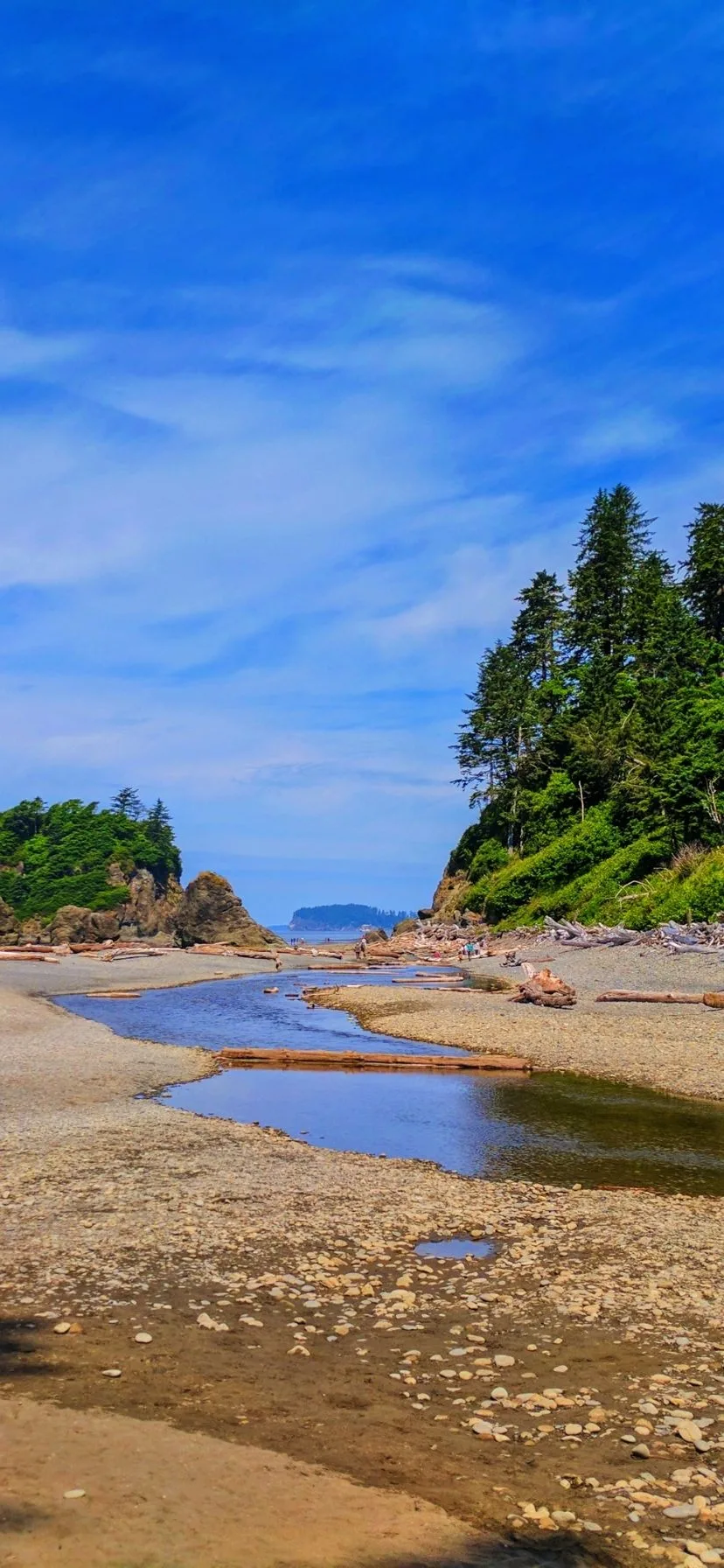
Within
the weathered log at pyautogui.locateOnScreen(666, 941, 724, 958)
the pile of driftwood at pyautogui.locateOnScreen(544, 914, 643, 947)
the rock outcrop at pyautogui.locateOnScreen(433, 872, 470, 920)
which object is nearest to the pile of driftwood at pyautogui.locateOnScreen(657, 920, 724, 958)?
the weathered log at pyautogui.locateOnScreen(666, 941, 724, 958)

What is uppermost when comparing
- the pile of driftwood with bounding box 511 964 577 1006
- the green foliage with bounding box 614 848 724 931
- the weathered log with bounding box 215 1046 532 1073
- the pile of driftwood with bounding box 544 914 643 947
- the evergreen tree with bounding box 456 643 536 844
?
the evergreen tree with bounding box 456 643 536 844

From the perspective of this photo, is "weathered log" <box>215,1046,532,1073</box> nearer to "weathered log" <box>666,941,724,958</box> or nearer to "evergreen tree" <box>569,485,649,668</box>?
"weathered log" <box>666,941,724,958</box>

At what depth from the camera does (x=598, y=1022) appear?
31828mm

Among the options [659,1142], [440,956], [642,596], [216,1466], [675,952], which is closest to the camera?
[216,1466]

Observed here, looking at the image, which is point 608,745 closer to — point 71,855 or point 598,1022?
point 598,1022

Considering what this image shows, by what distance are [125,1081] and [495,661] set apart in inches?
3646

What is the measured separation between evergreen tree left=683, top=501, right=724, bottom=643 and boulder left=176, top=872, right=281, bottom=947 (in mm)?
58493

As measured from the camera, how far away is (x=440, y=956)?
257 ft

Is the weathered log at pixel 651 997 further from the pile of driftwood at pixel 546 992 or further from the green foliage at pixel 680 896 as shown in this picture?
the green foliage at pixel 680 896

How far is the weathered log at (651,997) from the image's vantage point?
114 feet

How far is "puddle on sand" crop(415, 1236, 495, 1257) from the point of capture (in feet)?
37.1

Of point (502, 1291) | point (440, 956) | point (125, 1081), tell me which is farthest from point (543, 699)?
point (502, 1291)

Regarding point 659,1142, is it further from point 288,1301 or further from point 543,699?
point 543,699

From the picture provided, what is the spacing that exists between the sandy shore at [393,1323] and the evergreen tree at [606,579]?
287 feet
